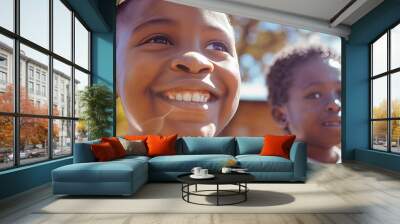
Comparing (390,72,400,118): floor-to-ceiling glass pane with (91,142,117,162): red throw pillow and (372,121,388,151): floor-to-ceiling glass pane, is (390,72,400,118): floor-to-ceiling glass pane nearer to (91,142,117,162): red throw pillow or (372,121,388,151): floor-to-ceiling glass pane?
(372,121,388,151): floor-to-ceiling glass pane

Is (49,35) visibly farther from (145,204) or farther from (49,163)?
(145,204)

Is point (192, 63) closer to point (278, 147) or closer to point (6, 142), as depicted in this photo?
point (278, 147)

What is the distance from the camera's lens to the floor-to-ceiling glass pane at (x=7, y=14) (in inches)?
185

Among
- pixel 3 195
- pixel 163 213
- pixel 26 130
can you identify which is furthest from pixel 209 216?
pixel 26 130

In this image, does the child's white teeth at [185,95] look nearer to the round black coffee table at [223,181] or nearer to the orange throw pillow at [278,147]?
the orange throw pillow at [278,147]

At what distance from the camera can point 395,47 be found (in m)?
7.99

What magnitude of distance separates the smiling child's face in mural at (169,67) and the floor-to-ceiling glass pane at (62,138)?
1.65 meters

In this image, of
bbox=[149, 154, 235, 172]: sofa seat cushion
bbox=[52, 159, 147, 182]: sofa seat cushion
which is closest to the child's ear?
bbox=[149, 154, 235, 172]: sofa seat cushion

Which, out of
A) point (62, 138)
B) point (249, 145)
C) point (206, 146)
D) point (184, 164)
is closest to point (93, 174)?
point (184, 164)

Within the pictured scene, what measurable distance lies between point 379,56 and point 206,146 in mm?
5038

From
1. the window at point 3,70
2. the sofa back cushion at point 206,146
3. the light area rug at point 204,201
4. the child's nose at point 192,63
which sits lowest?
the light area rug at point 204,201

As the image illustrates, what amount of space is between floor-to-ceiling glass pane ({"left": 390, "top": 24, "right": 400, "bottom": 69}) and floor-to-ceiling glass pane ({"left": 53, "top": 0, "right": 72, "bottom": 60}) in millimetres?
6844

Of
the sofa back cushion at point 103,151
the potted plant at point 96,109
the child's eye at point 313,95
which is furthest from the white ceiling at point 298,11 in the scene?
the sofa back cushion at point 103,151

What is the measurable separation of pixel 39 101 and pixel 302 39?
611 cm
